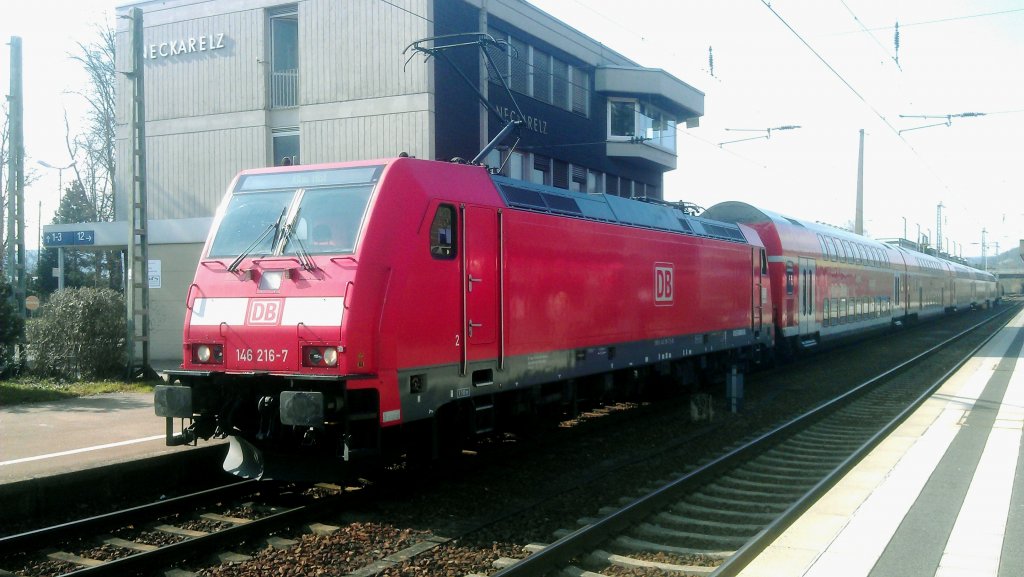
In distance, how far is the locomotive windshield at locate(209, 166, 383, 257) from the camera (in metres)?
7.86

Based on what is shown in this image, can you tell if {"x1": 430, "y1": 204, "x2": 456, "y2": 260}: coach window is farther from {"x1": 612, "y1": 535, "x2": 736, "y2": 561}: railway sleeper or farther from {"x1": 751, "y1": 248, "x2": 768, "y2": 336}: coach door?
{"x1": 751, "y1": 248, "x2": 768, "y2": 336}: coach door

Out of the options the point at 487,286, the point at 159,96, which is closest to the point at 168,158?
the point at 159,96

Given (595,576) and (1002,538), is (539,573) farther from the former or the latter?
(1002,538)

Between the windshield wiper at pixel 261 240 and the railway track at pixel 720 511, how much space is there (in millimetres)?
3889

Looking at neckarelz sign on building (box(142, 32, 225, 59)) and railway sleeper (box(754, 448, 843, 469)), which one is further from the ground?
neckarelz sign on building (box(142, 32, 225, 59))

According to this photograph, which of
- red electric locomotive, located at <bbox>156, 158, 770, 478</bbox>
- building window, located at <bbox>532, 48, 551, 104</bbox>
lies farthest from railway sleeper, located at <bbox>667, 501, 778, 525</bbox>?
building window, located at <bbox>532, 48, 551, 104</bbox>

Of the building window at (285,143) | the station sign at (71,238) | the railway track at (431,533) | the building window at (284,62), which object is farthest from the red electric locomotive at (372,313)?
the station sign at (71,238)

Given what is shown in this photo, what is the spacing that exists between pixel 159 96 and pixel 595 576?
73.6 feet

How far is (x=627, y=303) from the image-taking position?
475 inches

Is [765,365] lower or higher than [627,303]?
lower

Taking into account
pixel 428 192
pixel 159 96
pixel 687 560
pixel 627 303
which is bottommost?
pixel 687 560

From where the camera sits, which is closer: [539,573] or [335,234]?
[539,573]

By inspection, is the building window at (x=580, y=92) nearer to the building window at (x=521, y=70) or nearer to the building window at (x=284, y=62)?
the building window at (x=521, y=70)

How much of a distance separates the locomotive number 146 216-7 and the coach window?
167 cm
